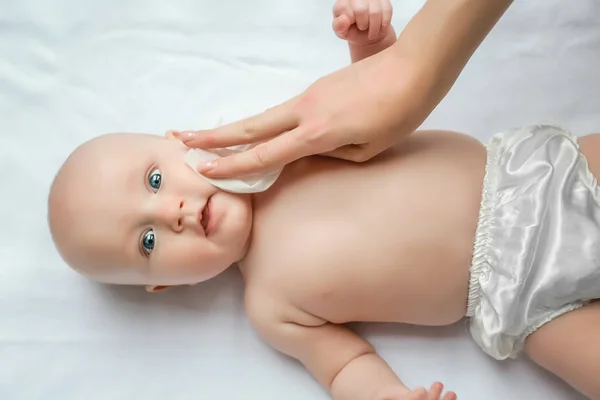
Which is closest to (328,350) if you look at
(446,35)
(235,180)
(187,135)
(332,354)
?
(332,354)

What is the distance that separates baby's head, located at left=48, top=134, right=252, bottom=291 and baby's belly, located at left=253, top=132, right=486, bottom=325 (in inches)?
5.3

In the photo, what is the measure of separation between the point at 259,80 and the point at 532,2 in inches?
24.9

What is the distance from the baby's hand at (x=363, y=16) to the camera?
1104mm

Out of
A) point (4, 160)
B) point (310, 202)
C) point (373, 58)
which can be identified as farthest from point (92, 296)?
point (373, 58)

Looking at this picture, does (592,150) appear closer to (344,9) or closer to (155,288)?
(344,9)

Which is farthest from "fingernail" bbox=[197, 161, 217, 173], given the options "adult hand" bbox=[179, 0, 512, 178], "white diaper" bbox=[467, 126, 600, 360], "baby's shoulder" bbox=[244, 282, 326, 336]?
"white diaper" bbox=[467, 126, 600, 360]

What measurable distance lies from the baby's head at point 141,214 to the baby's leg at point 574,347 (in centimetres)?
55

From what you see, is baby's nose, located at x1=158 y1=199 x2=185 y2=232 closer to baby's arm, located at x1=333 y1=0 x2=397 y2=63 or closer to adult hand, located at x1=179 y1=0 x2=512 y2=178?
adult hand, located at x1=179 y1=0 x2=512 y2=178

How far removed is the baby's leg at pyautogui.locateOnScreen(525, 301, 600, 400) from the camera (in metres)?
1.00

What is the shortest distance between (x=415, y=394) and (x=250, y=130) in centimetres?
51

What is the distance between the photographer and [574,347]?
3.35 ft

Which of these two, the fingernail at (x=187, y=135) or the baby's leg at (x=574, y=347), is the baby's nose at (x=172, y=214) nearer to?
the fingernail at (x=187, y=135)

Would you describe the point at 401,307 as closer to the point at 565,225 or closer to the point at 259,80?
the point at 565,225

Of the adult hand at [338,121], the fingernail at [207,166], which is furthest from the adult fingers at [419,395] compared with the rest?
the fingernail at [207,166]
